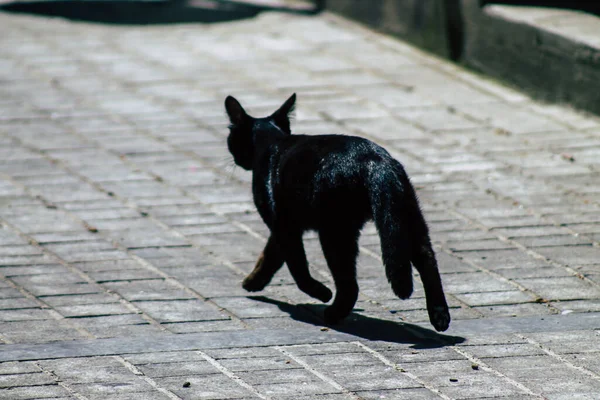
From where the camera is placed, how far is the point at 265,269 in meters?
6.07

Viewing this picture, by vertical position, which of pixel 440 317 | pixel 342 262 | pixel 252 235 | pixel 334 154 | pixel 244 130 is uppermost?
pixel 334 154

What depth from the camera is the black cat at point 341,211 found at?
5148 millimetres

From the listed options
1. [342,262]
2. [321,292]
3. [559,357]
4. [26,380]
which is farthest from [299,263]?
[26,380]

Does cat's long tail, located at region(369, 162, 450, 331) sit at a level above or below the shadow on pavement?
above

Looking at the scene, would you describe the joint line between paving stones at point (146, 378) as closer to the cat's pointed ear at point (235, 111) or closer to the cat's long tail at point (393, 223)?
the cat's long tail at point (393, 223)

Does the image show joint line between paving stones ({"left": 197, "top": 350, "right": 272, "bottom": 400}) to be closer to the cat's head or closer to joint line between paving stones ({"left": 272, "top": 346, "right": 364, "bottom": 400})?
joint line between paving stones ({"left": 272, "top": 346, "right": 364, "bottom": 400})

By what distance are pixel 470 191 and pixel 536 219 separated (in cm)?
77

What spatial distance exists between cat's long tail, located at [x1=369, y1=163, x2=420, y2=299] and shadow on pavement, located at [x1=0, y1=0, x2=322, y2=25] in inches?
397

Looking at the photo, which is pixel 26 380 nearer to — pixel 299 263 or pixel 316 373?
pixel 316 373

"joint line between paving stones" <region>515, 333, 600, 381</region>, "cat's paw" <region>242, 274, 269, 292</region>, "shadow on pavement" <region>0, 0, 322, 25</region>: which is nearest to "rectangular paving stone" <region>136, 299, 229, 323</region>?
"cat's paw" <region>242, 274, 269, 292</region>

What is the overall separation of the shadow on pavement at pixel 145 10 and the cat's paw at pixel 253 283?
922cm

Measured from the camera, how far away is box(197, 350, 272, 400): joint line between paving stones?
472 centimetres

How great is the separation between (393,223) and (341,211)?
0.32 metres

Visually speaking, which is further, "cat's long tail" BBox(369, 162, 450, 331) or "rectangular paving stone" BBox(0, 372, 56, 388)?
"cat's long tail" BBox(369, 162, 450, 331)
